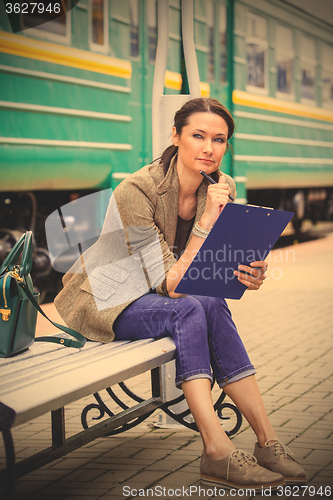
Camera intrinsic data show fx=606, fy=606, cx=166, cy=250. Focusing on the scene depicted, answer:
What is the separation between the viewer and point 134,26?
21.6 ft

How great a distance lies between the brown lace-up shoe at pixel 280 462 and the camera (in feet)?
7.52

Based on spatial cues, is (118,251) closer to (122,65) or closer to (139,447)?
(139,447)

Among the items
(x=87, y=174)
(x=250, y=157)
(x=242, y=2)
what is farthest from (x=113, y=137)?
(x=242, y=2)

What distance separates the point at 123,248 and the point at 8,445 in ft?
3.56

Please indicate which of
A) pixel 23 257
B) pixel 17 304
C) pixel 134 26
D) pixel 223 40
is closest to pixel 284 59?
pixel 223 40

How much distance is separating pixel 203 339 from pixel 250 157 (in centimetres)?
715

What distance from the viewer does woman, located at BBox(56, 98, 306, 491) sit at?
229 centimetres

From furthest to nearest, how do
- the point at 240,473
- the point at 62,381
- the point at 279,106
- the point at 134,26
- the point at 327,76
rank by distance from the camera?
1. the point at 327,76
2. the point at 279,106
3. the point at 134,26
4. the point at 240,473
5. the point at 62,381

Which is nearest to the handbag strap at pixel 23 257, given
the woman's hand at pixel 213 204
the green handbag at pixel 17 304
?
the green handbag at pixel 17 304

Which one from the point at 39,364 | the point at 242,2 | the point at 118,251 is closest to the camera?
the point at 39,364

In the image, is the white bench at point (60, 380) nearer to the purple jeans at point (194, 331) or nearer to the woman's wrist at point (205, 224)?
the purple jeans at point (194, 331)

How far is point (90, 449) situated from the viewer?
9.21 ft

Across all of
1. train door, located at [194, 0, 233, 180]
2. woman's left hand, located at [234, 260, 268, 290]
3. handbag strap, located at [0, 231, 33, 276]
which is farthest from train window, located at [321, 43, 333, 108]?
handbag strap, located at [0, 231, 33, 276]

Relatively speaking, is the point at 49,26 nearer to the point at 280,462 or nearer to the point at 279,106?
the point at 280,462
